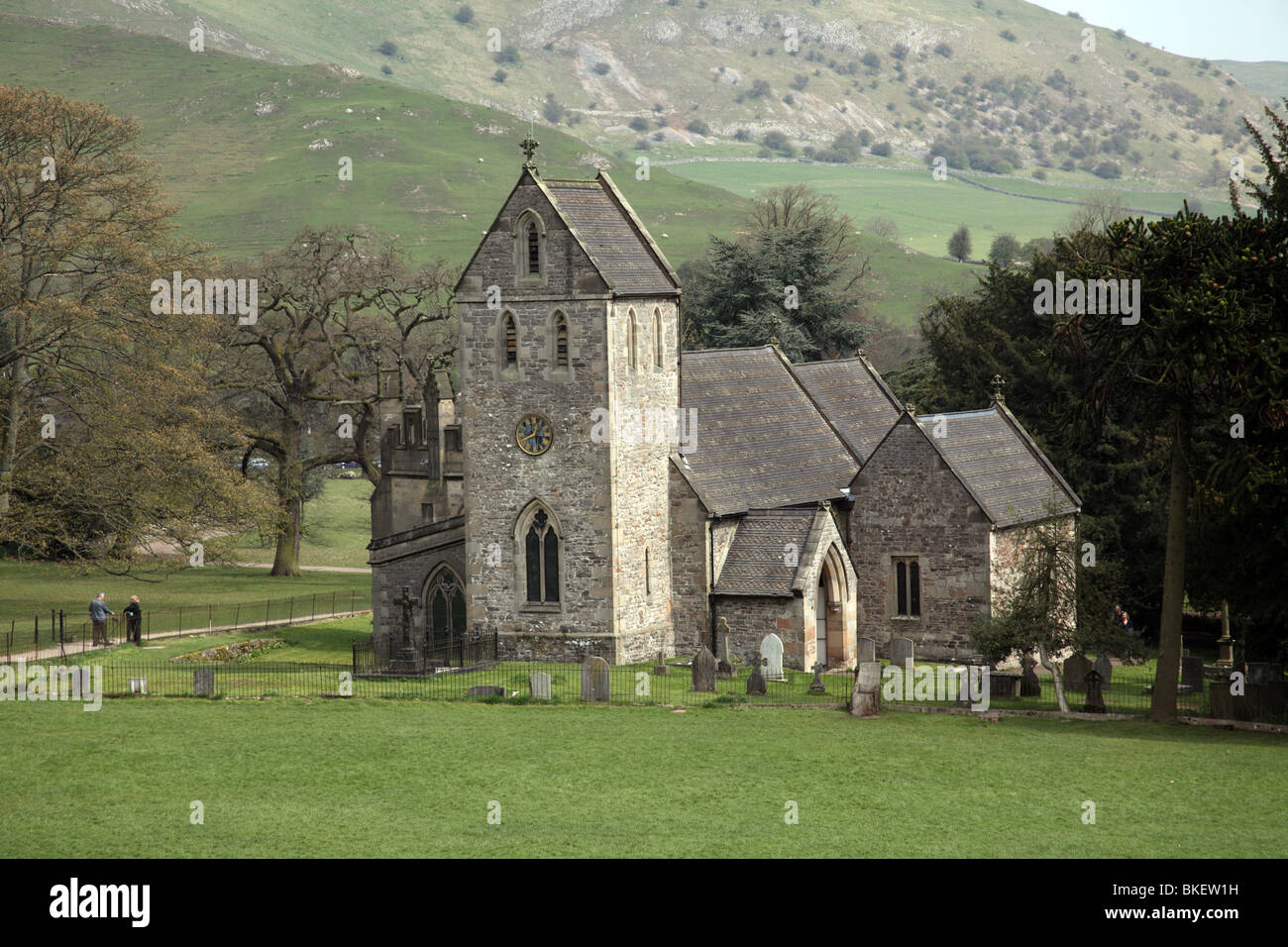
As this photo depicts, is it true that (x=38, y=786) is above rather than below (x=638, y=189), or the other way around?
below

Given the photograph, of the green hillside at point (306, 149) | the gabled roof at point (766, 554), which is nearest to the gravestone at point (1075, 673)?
the gabled roof at point (766, 554)

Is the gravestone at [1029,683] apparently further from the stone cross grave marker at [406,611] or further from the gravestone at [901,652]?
the stone cross grave marker at [406,611]

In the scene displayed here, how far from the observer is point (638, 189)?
7067 inches

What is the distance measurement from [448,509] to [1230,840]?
32.1 meters

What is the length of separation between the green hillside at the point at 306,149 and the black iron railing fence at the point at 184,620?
8297 cm

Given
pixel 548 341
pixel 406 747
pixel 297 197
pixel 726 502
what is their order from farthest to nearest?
pixel 297 197, pixel 726 502, pixel 548 341, pixel 406 747

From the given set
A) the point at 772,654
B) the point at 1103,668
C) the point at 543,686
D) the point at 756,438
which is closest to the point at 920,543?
the point at 756,438

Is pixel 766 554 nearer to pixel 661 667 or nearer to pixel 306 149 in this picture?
pixel 661 667

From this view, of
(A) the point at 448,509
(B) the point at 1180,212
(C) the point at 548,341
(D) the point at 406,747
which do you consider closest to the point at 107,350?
(A) the point at 448,509

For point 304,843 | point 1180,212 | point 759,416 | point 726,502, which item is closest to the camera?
point 304,843

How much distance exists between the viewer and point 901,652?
41.5 m

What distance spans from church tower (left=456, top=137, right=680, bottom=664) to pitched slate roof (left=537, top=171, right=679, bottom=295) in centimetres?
6

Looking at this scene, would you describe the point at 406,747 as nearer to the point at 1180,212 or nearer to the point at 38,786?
the point at 38,786

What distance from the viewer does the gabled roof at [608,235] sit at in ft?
134
